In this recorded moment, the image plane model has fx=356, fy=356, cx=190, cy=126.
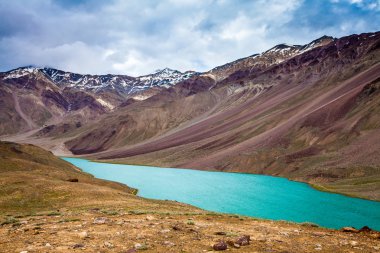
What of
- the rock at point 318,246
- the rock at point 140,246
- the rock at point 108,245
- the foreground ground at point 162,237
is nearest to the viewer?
the rock at point 140,246

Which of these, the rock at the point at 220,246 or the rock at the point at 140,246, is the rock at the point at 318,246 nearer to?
the rock at the point at 220,246

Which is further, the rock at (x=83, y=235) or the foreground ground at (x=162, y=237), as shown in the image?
the rock at (x=83, y=235)

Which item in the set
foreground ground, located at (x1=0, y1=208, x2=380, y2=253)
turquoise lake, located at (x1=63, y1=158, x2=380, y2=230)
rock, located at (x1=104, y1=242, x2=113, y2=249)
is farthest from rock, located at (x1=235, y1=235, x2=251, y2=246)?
turquoise lake, located at (x1=63, y1=158, x2=380, y2=230)

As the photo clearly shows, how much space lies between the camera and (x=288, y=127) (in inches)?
6334

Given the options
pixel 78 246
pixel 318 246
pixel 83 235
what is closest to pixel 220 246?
pixel 318 246

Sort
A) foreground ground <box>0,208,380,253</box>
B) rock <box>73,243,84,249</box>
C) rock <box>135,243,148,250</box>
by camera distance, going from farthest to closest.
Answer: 1. foreground ground <box>0,208,380,253</box>
2. rock <box>135,243,148,250</box>
3. rock <box>73,243,84,249</box>

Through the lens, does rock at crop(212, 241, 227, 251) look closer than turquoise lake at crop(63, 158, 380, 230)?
Yes

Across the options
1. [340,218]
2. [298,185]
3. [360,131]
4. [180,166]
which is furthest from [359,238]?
[180,166]

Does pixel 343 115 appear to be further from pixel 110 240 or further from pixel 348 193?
pixel 110 240

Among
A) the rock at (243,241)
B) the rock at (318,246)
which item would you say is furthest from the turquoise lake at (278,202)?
the rock at (243,241)

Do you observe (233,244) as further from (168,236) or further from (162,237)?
(162,237)

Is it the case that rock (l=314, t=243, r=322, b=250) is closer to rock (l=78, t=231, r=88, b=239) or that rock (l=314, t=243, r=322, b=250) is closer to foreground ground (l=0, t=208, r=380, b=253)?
foreground ground (l=0, t=208, r=380, b=253)

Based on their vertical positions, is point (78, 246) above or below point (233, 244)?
below

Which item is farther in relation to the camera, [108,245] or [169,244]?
[169,244]
